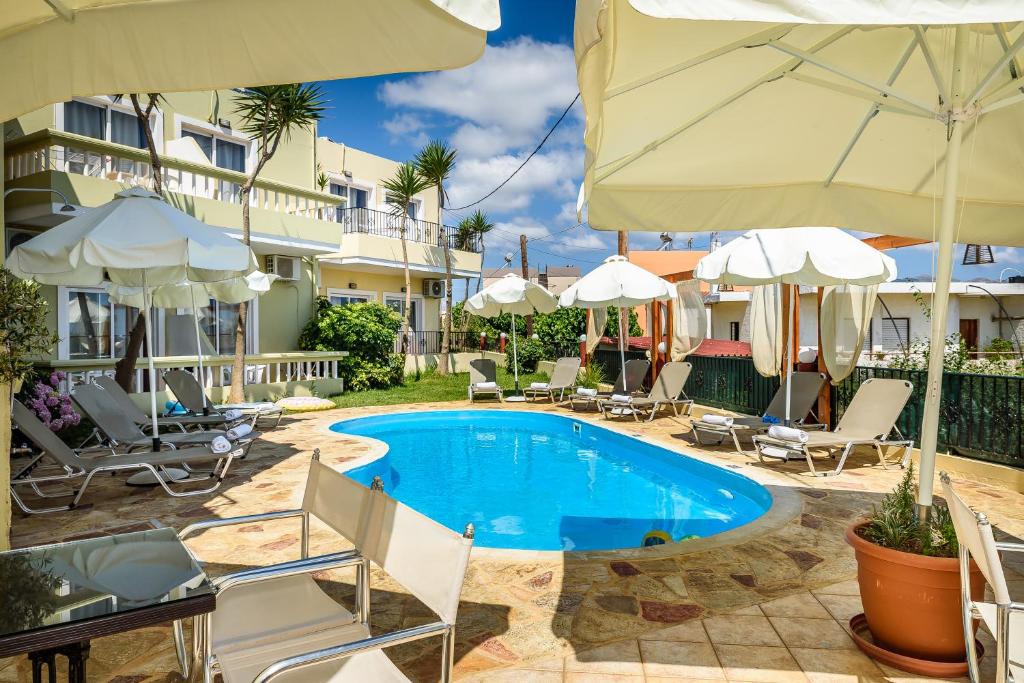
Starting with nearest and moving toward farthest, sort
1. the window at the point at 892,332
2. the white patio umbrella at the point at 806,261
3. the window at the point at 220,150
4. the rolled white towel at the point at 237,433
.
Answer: the white patio umbrella at the point at 806,261, the rolled white towel at the point at 237,433, the window at the point at 220,150, the window at the point at 892,332

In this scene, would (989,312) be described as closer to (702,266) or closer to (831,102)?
(702,266)

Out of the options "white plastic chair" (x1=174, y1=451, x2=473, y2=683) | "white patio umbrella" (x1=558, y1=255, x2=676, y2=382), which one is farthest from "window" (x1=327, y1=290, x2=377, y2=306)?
"white plastic chair" (x1=174, y1=451, x2=473, y2=683)

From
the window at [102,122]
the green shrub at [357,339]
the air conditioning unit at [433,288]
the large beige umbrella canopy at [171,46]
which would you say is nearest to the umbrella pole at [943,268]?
the large beige umbrella canopy at [171,46]

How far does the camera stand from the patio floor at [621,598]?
309cm

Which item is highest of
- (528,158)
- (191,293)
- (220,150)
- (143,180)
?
(528,158)

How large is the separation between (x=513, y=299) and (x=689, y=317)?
443cm

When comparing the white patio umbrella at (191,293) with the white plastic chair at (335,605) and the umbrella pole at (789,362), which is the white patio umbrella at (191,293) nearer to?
the white plastic chair at (335,605)

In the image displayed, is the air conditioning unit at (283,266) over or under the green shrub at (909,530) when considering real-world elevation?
over

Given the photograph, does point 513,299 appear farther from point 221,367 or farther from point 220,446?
point 220,446

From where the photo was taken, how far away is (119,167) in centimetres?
1177

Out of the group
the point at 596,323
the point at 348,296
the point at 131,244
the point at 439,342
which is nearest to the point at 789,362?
the point at 596,323

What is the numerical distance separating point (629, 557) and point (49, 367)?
10.2m

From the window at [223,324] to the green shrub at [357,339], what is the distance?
1480mm

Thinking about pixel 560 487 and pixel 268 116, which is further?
pixel 268 116
